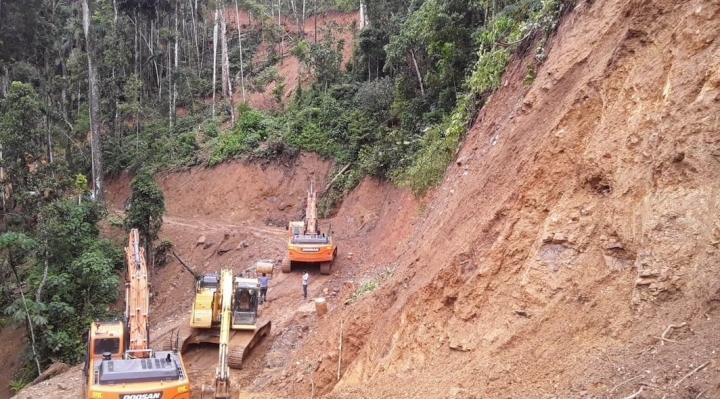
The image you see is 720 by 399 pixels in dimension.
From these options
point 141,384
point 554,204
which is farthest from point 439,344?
point 141,384

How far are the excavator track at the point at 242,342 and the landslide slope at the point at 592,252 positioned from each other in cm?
392

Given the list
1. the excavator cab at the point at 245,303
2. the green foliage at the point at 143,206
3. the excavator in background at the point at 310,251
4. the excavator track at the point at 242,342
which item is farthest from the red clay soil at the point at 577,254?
the green foliage at the point at 143,206

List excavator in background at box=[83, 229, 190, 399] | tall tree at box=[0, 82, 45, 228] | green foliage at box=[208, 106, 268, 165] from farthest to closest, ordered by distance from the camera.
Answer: green foliage at box=[208, 106, 268, 165] < tall tree at box=[0, 82, 45, 228] < excavator in background at box=[83, 229, 190, 399]

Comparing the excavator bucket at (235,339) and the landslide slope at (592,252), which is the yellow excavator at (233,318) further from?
the landslide slope at (592,252)

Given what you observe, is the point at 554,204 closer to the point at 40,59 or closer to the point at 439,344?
the point at 439,344

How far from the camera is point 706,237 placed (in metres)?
5.95

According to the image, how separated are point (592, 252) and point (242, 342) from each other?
30.0 feet

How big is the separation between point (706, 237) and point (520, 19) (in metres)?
11.0

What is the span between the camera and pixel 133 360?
31.8 feet

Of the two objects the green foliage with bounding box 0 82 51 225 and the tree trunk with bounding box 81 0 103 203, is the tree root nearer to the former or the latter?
the green foliage with bounding box 0 82 51 225

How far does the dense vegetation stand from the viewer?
1736 centimetres

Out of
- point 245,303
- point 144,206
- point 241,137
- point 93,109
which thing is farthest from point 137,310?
point 241,137

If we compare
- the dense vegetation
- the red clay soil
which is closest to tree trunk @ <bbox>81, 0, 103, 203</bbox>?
the dense vegetation

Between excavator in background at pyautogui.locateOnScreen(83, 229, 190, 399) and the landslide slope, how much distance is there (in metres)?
2.49
